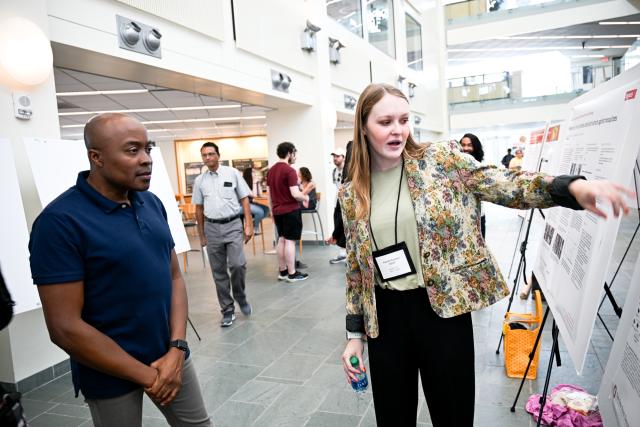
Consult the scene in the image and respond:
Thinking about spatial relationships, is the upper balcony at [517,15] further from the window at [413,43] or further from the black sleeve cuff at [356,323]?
the black sleeve cuff at [356,323]

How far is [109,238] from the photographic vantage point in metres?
1.35

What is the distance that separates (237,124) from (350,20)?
548 cm

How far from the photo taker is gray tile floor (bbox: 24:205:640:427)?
269cm

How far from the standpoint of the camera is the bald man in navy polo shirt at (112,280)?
1287 millimetres

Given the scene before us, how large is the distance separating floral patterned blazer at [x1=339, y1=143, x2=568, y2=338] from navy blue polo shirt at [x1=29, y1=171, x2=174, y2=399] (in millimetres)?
676

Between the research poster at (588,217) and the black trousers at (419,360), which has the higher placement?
the research poster at (588,217)

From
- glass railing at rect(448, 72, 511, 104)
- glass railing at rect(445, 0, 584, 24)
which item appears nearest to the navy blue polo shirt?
glass railing at rect(445, 0, 584, 24)

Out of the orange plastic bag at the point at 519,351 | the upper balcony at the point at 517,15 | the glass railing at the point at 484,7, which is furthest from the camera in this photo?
the glass railing at the point at 484,7

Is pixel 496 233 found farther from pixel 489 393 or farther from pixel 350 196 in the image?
pixel 350 196

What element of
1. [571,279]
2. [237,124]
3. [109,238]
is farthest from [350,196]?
[237,124]

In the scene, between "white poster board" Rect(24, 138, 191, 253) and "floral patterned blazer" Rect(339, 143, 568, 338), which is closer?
"floral patterned blazer" Rect(339, 143, 568, 338)

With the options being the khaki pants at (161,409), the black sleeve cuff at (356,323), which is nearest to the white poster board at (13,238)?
the khaki pants at (161,409)

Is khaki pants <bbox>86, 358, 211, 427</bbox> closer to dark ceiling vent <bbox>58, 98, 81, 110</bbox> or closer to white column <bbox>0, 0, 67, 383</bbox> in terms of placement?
white column <bbox>0, 0, 67, 383</bbox>

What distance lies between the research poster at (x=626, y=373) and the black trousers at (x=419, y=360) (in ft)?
1.57
